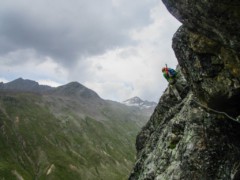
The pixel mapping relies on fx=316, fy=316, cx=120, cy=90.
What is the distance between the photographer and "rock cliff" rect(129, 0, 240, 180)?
669 inches

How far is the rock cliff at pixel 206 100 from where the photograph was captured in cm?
1698

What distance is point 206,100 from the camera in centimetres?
2178

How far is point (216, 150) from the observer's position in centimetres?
2177

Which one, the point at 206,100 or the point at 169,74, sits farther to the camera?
the point at 169,74

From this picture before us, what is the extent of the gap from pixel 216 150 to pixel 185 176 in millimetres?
2887

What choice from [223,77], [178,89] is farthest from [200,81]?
[178,89]

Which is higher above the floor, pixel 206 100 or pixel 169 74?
pixel 169 74

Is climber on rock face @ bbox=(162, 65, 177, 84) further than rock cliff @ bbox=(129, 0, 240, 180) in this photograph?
Yes

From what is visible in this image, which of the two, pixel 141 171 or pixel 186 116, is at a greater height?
pixel 186 116

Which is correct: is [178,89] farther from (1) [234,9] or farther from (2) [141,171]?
(1) [234,9]

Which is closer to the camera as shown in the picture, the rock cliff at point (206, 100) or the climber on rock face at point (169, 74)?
the rock cliff at point (206, 100)

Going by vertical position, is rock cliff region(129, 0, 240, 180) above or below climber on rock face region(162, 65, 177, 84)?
below

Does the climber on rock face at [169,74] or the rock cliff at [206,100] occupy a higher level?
the climber on rock face at [169,74]

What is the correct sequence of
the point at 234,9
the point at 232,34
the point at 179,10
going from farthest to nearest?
1. the point at 179,10
2. the point at 232,34
3. the point at 234,9
